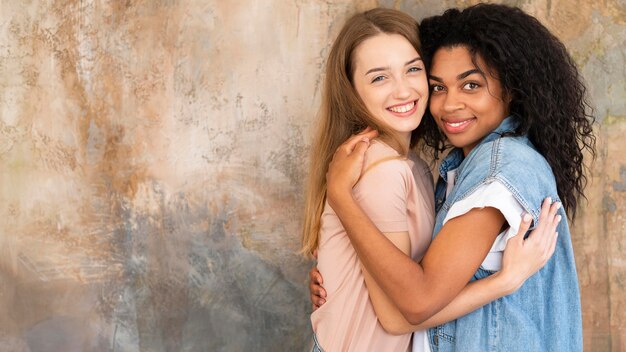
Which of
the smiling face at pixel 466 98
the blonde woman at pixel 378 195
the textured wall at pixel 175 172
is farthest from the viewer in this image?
the textured wall at pixel 175 172

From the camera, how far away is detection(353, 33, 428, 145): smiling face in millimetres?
2352

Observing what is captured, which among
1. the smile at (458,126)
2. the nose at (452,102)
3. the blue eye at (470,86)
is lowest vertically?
the smile at (458,126)

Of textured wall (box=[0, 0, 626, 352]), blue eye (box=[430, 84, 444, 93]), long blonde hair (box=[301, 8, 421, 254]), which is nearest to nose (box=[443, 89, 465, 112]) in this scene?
blue eye (box=[430, 84, 444, 93])

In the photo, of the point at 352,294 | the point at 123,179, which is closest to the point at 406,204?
the point at 352,294

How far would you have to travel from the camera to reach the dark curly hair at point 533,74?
2.10m

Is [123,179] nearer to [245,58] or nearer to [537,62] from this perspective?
[245,58]

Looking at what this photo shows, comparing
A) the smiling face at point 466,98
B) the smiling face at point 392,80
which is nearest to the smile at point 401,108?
the smiling face at point 392,80

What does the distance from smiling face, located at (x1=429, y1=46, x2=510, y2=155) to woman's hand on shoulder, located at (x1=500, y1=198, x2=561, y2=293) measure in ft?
1.28

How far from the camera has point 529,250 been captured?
1.94 m

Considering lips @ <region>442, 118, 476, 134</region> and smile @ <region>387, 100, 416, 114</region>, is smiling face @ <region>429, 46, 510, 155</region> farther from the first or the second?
smile @ <region>387, 100, 416, 114</region>

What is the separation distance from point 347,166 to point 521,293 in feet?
2.17

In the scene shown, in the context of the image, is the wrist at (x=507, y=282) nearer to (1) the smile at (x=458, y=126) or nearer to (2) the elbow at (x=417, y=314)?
(2) the elbow at (x=417, y=314)

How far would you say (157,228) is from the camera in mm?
3541

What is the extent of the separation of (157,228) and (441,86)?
6.04ft
